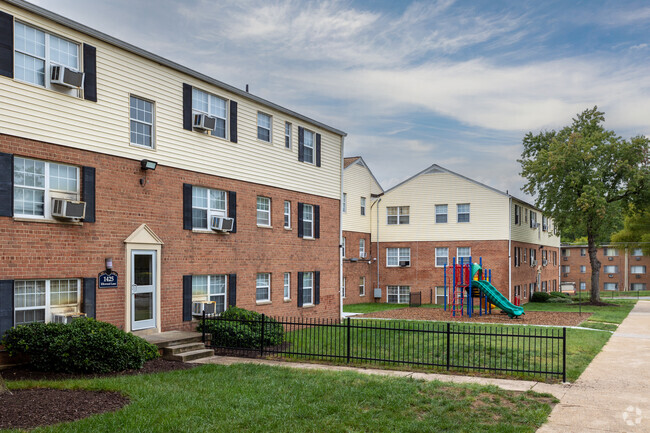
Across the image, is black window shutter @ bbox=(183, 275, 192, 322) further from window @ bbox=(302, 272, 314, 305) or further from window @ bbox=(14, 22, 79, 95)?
window @ bbox=(302, 272, 314, 305)

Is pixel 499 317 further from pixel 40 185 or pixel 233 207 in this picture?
pixel 40 185

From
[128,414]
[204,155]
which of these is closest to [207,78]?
[204,155]

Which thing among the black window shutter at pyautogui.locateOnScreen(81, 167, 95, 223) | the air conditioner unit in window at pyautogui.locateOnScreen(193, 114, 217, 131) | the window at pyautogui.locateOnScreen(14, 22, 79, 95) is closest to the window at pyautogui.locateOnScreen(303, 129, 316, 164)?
the air conditioner unit in window at pyautogui.locateOnScreen(193, 114, 217, 131)

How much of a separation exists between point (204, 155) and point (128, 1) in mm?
4888

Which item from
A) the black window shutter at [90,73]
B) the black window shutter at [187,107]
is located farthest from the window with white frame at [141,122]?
the black window shutter at [90,73]

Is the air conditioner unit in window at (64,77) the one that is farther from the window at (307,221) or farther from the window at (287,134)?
the window at (307,221)

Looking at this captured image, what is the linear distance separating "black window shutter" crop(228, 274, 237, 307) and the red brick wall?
0.81 ft

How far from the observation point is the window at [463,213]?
36500mm

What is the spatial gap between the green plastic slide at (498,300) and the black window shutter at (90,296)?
64.0ft

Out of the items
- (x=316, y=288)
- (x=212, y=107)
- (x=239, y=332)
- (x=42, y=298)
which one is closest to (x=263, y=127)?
(x=212, y=107)

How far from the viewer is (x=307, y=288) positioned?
881 inches

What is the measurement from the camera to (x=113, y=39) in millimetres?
13984

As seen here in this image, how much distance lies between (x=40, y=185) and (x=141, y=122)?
3576mm

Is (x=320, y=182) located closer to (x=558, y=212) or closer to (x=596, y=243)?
(x=558, y=212)
